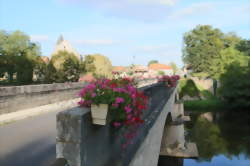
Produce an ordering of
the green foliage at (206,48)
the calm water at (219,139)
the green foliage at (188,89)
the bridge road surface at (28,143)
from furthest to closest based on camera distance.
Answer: the green foliage at (206,48) < the green foliage at (188,89) < the calm water at (219,139) < the bridge road surface at (28,143)

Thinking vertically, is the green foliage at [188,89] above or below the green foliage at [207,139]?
above

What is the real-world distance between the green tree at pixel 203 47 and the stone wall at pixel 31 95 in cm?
4035

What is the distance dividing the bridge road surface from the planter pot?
1.33 m

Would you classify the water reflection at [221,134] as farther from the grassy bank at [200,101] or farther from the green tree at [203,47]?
the green tree at [203,47]

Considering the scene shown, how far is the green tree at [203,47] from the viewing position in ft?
148

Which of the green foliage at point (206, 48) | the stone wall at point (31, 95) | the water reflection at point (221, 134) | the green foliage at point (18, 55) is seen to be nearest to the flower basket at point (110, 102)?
the stone wall at point (31, 95)

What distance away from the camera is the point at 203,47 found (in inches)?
1790

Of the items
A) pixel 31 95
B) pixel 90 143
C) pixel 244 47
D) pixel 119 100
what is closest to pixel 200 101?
pixel 244 47

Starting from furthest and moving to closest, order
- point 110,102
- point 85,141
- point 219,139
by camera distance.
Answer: point 219,139 < point 110,102 < point 85,141

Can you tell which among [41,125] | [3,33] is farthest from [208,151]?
[3,33]

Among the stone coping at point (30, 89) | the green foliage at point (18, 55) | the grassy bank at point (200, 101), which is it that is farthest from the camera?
the grassy bank at point (200, 101)

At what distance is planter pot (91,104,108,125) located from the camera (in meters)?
2.21

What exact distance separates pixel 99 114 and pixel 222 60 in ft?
139

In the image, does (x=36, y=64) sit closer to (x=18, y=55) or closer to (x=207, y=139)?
(x=18, y=55)
